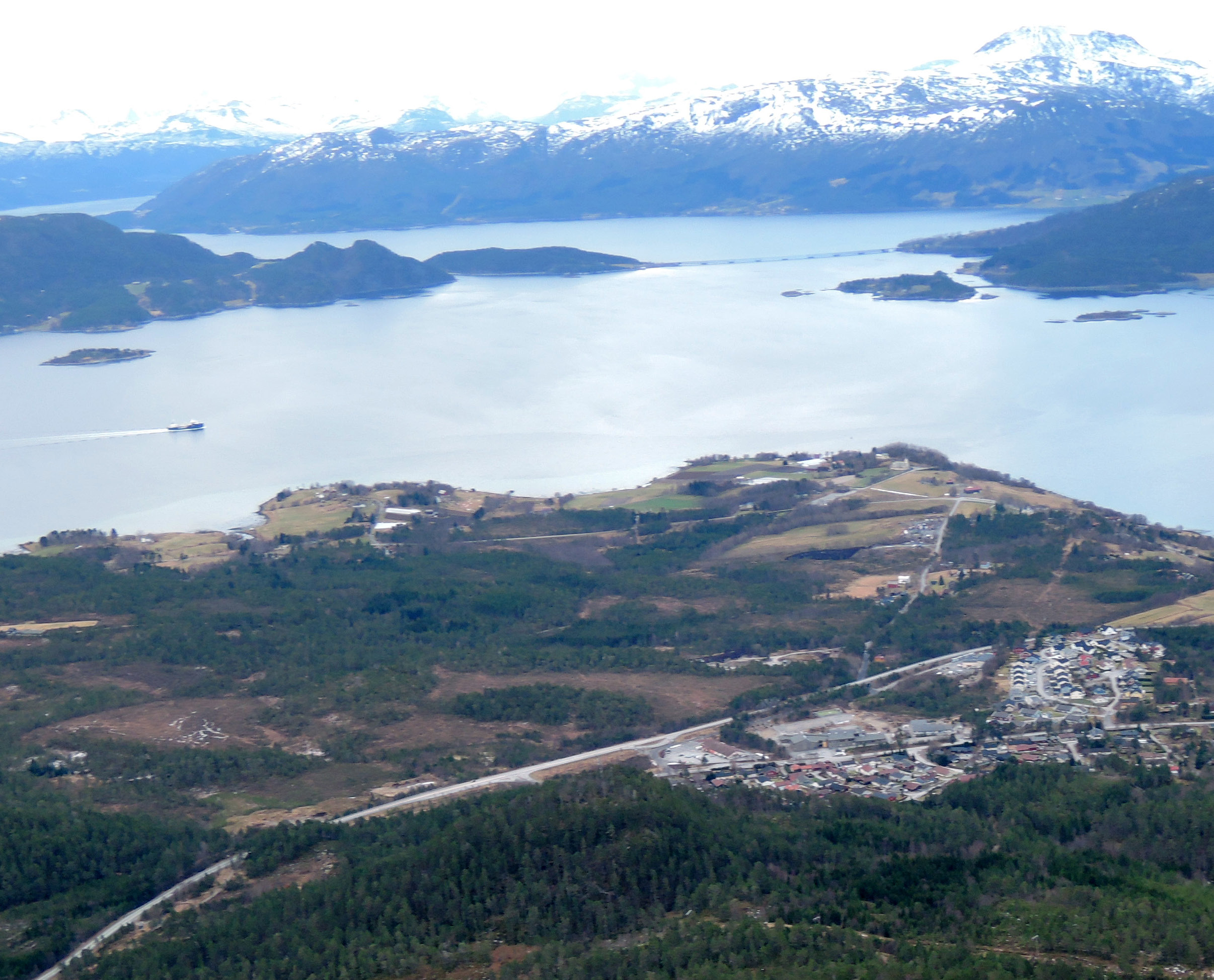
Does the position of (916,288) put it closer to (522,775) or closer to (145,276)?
(145,276)

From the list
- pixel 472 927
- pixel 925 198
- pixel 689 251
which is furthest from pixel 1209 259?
pixel 472 927

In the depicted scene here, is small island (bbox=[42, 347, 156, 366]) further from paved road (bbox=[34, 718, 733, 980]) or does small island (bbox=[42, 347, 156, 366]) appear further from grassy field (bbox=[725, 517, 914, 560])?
paved road (bbox=[34, 718, 733, 980])

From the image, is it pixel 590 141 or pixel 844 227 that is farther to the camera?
pixel 590 141

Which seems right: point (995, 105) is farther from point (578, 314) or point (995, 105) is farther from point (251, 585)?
point (251, 585)

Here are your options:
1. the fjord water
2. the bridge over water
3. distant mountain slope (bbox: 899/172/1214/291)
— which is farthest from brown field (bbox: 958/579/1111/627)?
the bridge over water

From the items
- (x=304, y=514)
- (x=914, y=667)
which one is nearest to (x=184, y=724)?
(x=914, y=667)

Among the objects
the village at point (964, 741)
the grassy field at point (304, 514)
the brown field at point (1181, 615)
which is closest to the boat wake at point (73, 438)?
the grassy field at point (304, 514)

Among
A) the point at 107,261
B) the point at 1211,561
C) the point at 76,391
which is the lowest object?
the point at 1211,561
